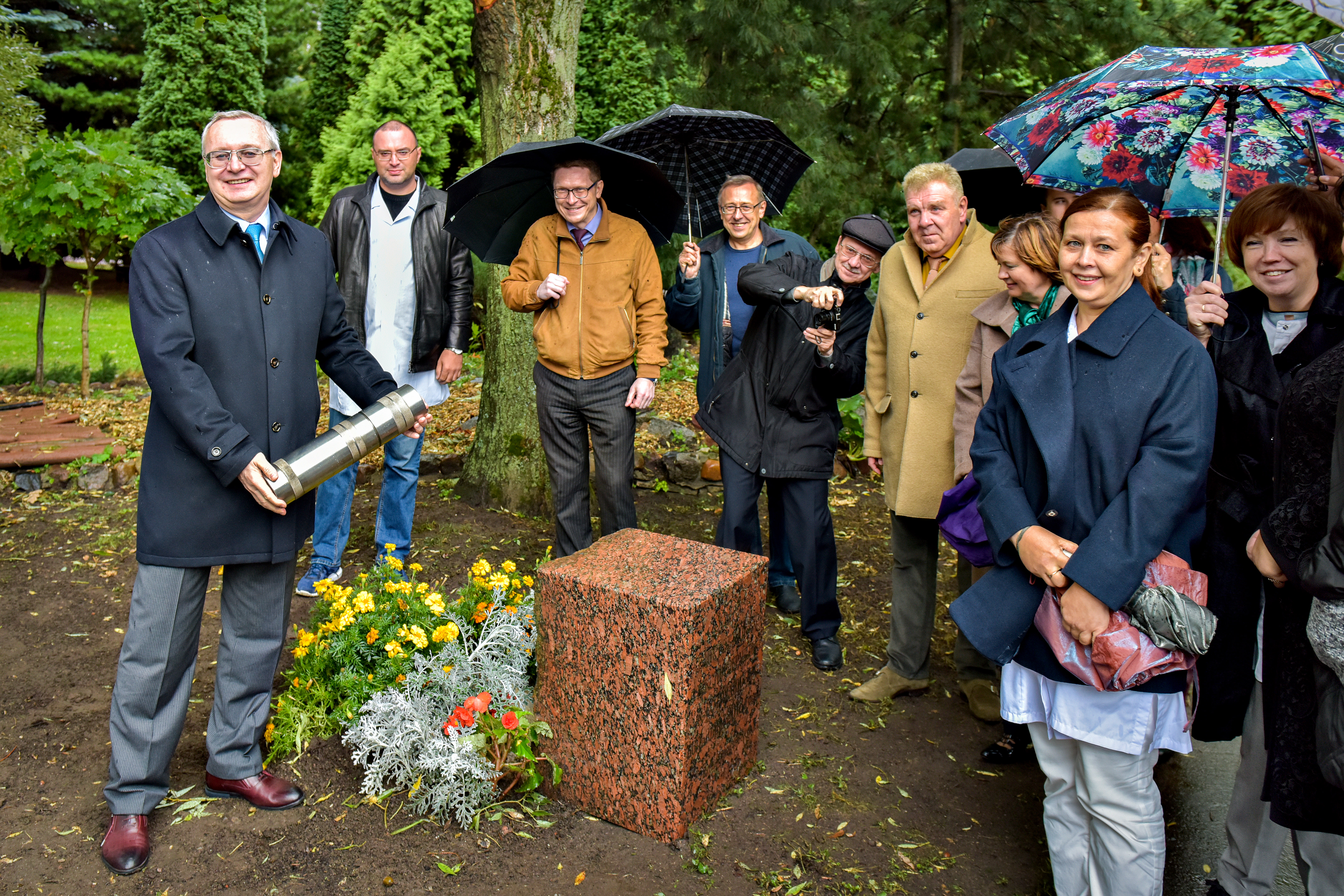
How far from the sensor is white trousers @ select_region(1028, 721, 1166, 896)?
2.49m

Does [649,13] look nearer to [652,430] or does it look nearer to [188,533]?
[652,430]

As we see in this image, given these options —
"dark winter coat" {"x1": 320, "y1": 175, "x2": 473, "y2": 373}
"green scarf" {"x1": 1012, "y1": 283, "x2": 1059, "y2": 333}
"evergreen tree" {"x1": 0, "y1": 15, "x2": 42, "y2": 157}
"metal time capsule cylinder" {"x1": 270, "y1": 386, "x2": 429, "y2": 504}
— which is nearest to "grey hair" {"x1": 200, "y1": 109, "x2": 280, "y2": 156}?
"metal time capsule cylinder" {"x1": 270, "y1": 386, "x2": 429, "y2": 504}

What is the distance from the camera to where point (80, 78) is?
65.7ft

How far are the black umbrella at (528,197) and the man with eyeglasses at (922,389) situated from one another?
120 cm

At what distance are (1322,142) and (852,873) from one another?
2.83 meters

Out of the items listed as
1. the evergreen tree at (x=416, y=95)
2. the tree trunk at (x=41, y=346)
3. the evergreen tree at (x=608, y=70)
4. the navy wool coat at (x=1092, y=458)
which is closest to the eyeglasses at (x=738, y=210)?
the navy wool coat at (x=1092, y=458)

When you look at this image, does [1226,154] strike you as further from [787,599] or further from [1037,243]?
[787,599]

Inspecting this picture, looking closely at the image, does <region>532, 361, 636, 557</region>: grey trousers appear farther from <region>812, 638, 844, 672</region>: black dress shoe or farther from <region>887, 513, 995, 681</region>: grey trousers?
<region>887, 513, 995, 681</region>: grey trousers

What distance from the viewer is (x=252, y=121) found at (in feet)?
9.45

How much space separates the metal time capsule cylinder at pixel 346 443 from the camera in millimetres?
2885

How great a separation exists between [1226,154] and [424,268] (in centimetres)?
347

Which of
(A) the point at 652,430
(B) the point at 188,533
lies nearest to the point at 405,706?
(B) the point at 188,533

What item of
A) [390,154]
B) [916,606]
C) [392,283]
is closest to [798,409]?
[916,606]

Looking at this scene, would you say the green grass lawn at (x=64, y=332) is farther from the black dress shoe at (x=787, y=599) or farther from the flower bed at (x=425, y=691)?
the black dress shoe at (x=787, y=599)
